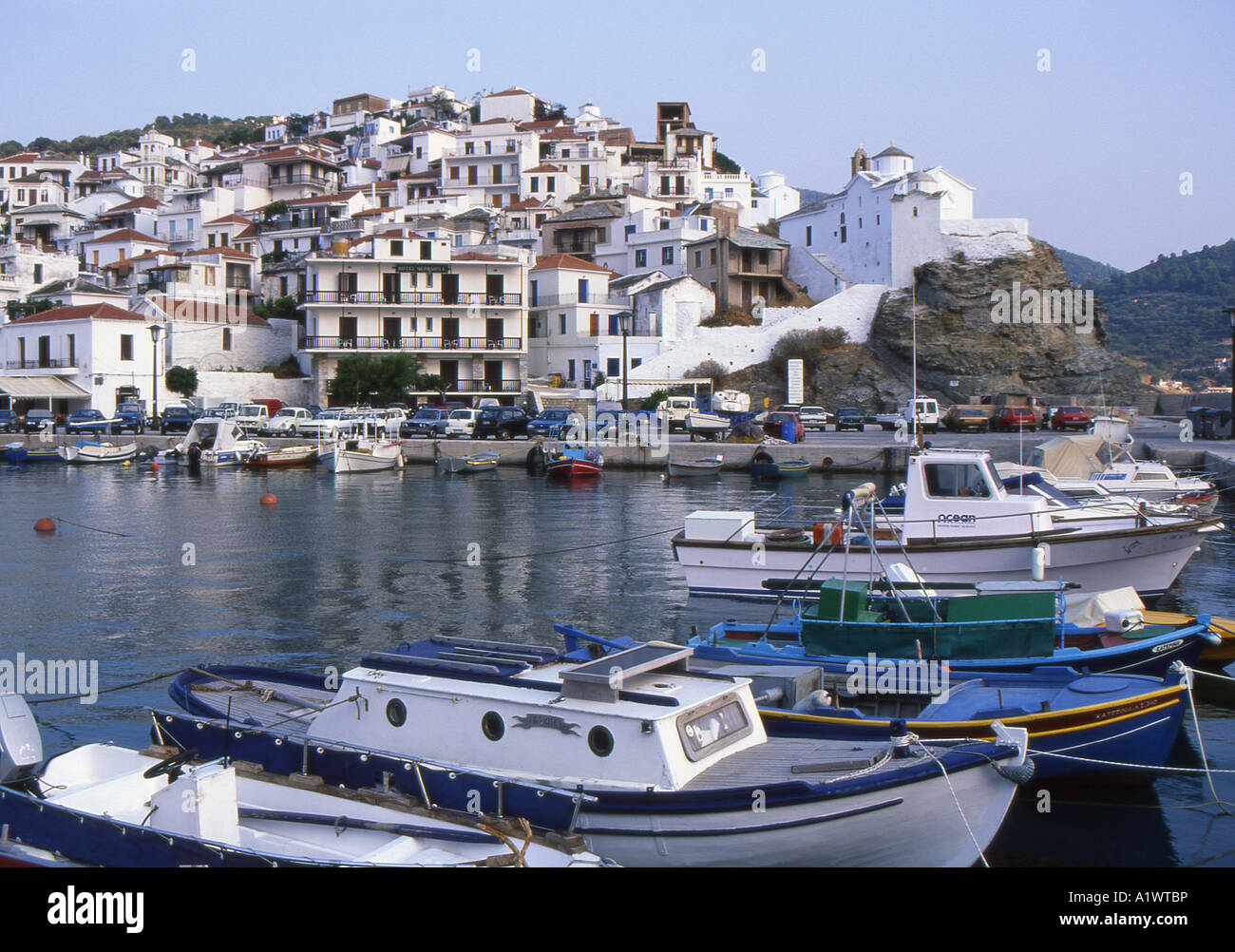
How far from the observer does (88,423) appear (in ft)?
175

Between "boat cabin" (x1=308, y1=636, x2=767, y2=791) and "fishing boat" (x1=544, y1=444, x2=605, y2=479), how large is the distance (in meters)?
31.2

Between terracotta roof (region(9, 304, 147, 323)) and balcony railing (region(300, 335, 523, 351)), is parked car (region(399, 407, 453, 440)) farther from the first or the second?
terracotta roof (region(9, 304, 147, 323))

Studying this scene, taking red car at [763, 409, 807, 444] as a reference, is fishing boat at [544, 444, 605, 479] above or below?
below

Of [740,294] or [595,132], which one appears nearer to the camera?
[740,294]

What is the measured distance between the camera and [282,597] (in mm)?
20188

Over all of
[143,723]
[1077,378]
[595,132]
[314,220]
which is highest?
[595,132]

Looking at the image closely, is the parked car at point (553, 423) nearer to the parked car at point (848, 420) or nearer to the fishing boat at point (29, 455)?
the parked car at point (848, 420)

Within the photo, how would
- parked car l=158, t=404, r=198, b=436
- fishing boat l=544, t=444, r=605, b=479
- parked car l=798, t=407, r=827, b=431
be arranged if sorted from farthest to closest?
1. parked car l=158, t=404, r=198, b=436
2. parked car l=798, t=407, r=827, b=431
3. fishing boat l=544, t=444, r=605, b=479

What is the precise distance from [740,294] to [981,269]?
14.3 meters

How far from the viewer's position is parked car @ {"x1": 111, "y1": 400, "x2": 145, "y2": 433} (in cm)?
5422

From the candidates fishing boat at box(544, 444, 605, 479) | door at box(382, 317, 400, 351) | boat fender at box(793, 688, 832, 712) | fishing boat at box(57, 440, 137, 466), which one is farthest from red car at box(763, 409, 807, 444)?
boat fender at box(793, 688, 832, 712)

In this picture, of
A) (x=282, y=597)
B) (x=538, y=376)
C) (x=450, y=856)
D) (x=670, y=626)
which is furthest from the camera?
(x=538, y=376)
